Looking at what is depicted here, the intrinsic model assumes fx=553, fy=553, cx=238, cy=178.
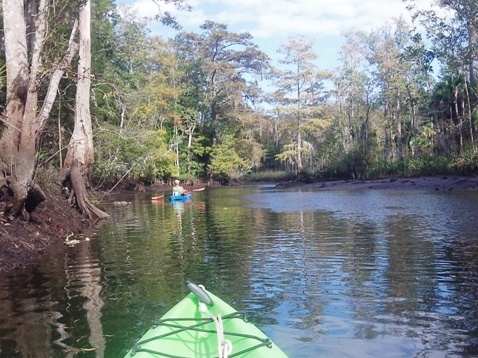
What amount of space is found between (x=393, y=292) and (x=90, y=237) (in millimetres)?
7909

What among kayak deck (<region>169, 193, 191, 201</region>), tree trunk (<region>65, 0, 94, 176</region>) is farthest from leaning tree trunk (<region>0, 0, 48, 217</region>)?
kayak deck (<region>169, 193, 191, 201</region>)

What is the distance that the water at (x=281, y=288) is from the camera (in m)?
5.02

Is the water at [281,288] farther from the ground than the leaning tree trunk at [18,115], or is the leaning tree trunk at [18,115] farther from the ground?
the leaning tree trunk at [18,115]

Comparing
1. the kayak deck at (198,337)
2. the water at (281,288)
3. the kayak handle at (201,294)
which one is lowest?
the water at (281,288)

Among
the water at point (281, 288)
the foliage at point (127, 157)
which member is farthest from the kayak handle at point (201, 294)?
the foliage at point (127, 157)

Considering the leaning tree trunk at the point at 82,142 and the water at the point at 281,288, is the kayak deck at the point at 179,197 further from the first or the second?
the water at the point at 281,288

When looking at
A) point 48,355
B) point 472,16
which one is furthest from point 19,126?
point 472,16

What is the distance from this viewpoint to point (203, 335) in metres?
3.86

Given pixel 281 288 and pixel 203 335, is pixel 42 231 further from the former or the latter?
pixel 203 335

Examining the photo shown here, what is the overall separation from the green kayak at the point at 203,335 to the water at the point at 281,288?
42.7 inches

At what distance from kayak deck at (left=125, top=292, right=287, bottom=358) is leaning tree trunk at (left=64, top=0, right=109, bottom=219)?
10.8m

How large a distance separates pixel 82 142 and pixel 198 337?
12193mm

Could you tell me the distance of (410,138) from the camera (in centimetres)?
4422

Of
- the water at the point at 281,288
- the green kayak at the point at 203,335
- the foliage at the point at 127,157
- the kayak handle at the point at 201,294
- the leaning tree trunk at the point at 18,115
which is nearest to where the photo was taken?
the green kayak at the point at 203,335
